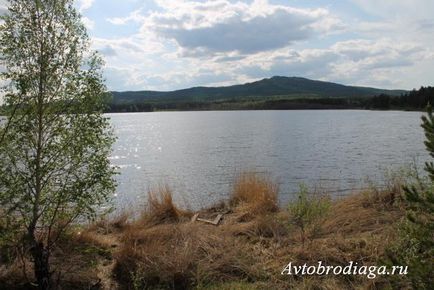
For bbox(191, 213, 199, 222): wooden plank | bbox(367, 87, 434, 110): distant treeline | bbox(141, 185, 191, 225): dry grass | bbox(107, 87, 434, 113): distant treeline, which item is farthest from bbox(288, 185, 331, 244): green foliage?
bbox(367, 87, 434, 110): distant treeline

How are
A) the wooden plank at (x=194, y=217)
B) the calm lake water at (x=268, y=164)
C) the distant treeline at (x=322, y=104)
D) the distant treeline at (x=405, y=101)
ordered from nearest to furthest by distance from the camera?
1. the wooden plank at (x=194, y=217)
2. the calm lake water at (x=268, y=164)
3. the distant treeline at (x=405, y=101)
4. the distant treeline at (x=322, y=104)

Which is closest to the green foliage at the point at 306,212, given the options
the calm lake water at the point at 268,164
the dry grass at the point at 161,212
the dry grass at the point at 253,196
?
the dry grass at the point at 253,196

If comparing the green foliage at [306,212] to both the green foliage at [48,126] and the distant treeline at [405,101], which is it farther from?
the distant treeline at [405,101]

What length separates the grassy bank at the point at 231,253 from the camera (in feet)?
23.8

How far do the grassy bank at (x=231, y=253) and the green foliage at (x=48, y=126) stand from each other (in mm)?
1083

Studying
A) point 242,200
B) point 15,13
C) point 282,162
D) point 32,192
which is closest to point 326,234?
point 242,200

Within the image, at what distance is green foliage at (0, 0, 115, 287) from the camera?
22.2 ft

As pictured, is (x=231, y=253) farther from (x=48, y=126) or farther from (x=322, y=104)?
(x=322, y=104)

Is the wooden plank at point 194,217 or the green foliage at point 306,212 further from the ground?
the green foliage at point 306,212

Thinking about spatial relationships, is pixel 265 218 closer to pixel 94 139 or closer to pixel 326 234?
pixel 326 234

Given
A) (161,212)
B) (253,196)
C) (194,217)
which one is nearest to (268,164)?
(253,196)

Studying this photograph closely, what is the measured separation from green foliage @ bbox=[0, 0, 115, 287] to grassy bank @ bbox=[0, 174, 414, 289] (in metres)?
1.08

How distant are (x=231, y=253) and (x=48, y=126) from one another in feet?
13.0

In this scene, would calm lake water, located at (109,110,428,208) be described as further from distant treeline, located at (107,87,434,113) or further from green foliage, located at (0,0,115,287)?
distant treeline, located at (107,87,434,113)
